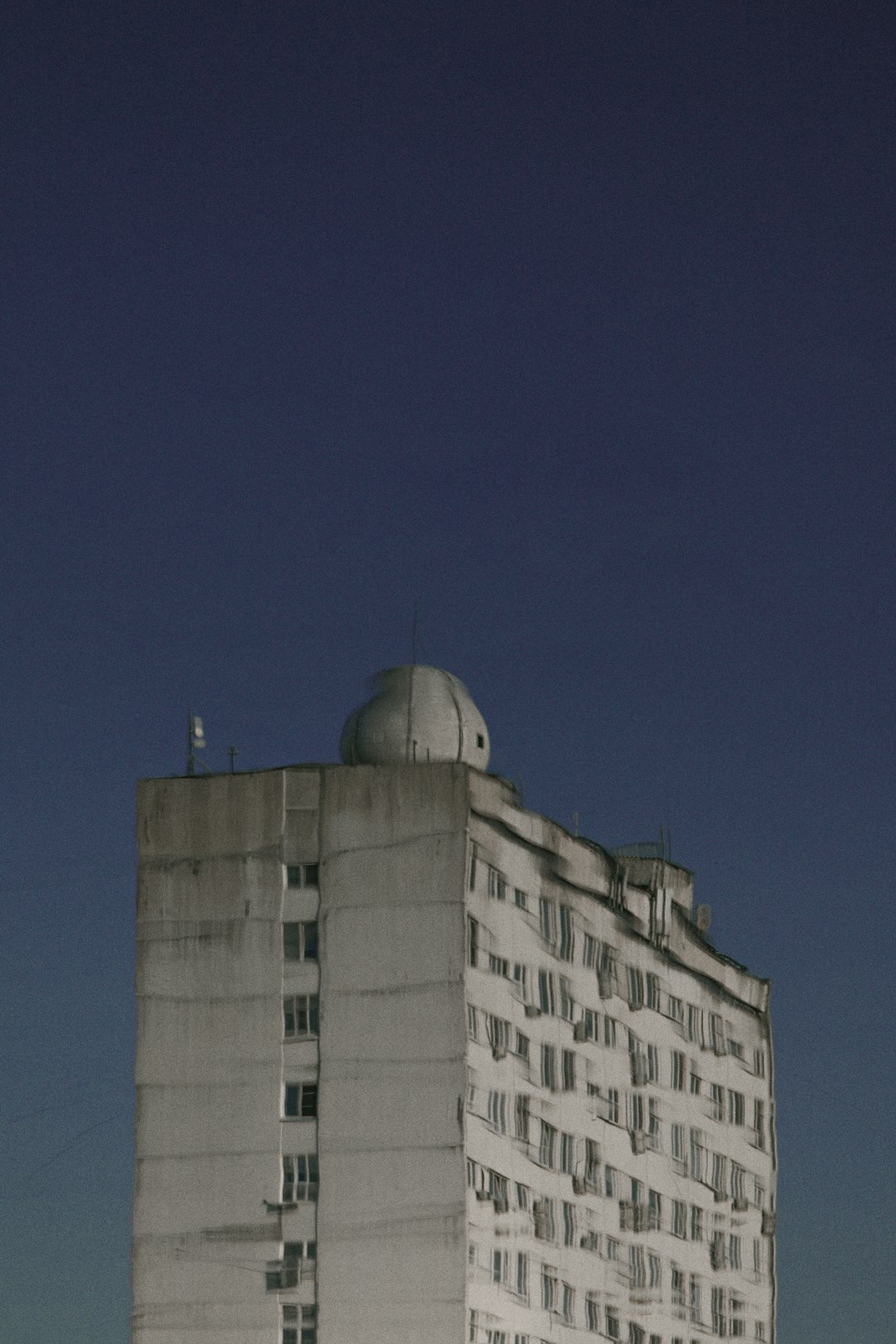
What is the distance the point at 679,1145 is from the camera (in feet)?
322

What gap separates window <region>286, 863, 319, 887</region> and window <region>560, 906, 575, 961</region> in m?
10.6

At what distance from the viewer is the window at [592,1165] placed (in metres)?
89.8

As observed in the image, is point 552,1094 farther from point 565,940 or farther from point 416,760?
point 416,760

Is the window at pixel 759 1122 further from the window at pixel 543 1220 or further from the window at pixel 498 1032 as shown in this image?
the window at pixel 498 1032

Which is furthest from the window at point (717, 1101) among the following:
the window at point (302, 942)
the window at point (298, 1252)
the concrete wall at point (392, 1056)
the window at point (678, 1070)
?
the window at point (298, 1252)

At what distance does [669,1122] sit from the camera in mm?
97375

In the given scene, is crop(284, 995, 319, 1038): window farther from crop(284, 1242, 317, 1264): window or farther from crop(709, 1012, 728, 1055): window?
crop(709, 1012, 728, 1055): window

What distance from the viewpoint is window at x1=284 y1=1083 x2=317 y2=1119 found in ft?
268

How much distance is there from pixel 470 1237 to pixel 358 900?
37.3ft

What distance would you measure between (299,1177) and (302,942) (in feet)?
24.7

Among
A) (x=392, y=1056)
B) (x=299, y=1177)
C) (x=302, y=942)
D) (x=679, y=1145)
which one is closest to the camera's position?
(x=299, y=1177)

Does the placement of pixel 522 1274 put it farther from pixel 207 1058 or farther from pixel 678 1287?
pixel 678 1287

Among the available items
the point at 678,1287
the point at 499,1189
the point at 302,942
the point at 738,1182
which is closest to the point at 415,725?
the point at 302,942

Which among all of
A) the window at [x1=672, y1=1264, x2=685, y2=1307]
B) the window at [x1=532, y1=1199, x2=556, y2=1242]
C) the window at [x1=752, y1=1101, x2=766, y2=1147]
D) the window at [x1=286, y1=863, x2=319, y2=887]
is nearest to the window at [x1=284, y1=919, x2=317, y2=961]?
the window at [x1=286, y1=863, x2=319, y2=887]
